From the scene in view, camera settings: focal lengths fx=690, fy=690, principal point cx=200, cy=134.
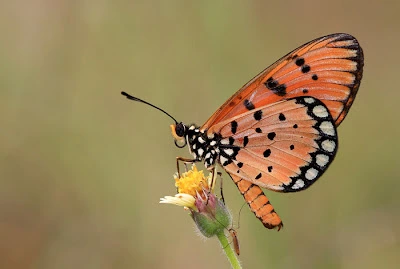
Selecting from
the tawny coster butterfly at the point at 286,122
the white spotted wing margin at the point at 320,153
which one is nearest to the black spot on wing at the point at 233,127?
the tawny coster butterfly at the point at 286,122

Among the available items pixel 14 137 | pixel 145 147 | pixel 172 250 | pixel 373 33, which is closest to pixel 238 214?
pixel 172 250

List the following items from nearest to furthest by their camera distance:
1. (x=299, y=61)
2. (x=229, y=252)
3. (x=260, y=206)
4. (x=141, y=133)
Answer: (x=229, y=252) → (x=260, y=206) → (x=299, y=61) → (x=141, y=133)

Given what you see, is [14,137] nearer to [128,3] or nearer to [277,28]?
[128,3]

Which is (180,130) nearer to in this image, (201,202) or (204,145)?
(204,145)

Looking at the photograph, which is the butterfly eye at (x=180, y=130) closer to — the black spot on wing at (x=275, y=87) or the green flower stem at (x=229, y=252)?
the black spot on wing at (x=275, y=87)

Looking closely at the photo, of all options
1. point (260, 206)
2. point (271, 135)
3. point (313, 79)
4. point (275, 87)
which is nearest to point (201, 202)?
point (260, 206)

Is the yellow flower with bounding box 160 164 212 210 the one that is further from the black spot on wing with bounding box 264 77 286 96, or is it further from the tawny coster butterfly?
the black spot on wing with bounding box 264 77 286 96
